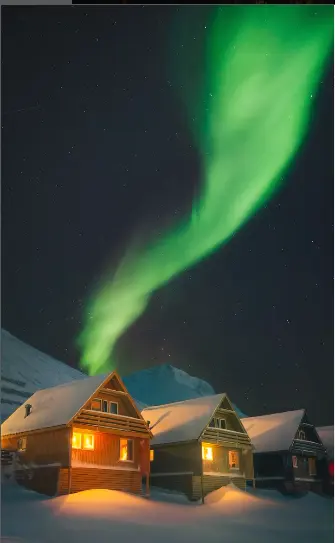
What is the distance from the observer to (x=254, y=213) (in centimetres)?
663

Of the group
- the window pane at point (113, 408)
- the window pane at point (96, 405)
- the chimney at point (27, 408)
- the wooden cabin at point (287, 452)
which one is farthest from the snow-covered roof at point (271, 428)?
the chimney at point (27, 408)

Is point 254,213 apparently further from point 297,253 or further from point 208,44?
point 208,44

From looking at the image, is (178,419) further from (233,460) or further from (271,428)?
(271,428)

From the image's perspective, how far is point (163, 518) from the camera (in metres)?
5.95

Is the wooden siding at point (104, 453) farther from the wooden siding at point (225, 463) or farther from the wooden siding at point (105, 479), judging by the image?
the wooden siding at point (225, 463)

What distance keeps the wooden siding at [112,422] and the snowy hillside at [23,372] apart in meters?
0.35

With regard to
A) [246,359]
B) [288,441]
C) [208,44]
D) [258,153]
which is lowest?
[288,441]

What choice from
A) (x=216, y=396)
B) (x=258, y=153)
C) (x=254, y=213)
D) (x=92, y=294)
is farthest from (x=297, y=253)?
(x=92, y=294)

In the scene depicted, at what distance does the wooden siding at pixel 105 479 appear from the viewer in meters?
5.83

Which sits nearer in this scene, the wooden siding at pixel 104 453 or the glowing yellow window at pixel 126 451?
the wooden siding at pixel 104 453

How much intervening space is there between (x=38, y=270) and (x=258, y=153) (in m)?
2.24

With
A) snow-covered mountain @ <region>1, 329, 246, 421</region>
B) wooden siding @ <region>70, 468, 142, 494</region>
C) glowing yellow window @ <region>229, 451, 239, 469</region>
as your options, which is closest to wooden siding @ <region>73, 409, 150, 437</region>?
snow-covered mountain @ <region>1, 329, 246, 421</region>

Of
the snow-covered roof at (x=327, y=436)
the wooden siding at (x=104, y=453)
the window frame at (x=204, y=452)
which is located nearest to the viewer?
the wooden siding at (x=104, y=453)

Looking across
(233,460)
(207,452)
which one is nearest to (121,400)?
(207,452)
